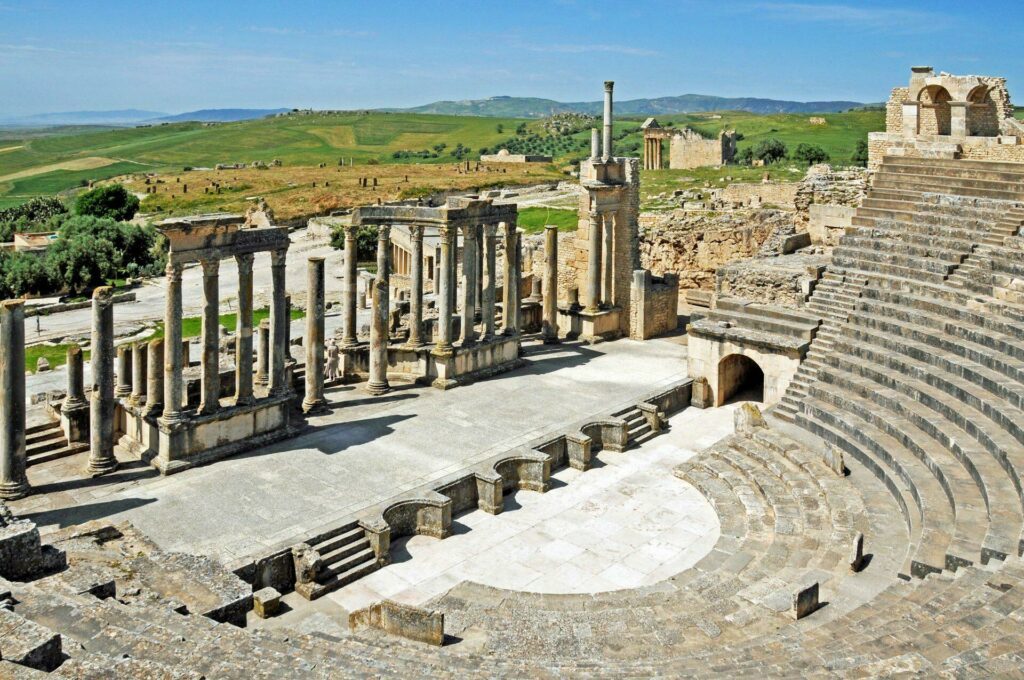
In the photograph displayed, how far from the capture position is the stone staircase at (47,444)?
20891 millimetres

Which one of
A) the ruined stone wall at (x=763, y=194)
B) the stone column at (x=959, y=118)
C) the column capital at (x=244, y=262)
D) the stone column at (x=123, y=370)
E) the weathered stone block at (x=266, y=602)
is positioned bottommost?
the weathered stone block at (x=266, y=602)

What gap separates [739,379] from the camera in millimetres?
28547

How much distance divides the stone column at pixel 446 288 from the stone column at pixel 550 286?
4.92 metres

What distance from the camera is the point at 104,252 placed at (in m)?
56.5

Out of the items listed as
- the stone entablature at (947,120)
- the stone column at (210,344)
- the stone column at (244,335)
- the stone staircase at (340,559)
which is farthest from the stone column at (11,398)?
the stone entablature at (947,120)

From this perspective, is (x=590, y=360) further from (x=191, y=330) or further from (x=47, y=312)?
(x=47, y=312)

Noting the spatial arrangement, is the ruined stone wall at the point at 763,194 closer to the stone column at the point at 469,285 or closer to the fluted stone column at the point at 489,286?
the fluted stone column at the point at 489,286

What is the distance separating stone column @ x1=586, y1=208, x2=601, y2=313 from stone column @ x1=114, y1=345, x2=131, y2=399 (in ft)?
50.1

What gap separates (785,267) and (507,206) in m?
9.10

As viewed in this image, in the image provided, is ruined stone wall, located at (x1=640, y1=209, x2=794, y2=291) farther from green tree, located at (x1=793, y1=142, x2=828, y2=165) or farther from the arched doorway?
green tree, located at (x1=793, y1=142, x2=828, y2=165)

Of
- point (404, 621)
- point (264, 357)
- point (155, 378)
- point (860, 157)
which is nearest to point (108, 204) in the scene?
point (860, 157)

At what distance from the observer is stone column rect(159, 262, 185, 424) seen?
20.4 m

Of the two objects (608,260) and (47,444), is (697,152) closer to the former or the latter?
(608,260)

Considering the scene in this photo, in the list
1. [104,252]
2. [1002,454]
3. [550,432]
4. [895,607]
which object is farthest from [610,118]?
[104,252]
